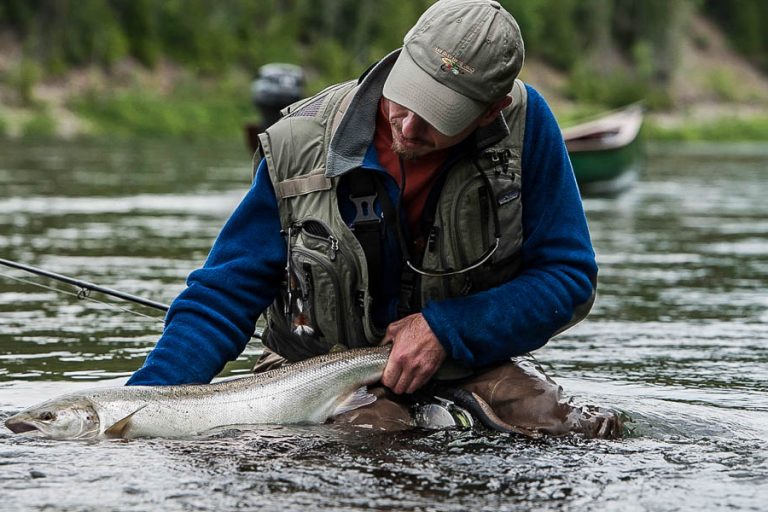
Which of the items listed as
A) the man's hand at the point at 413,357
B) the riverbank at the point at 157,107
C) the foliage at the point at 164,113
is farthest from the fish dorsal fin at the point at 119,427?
the foliage at the point at 164,113

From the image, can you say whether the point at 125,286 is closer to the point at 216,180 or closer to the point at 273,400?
the point at 273,400

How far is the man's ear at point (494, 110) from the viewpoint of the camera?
4.47 meters

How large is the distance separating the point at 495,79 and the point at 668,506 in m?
1.40

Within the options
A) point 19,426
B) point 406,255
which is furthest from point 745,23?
point 19,426

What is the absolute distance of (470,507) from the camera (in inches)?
152

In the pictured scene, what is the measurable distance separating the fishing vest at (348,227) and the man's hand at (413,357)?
0.53ft

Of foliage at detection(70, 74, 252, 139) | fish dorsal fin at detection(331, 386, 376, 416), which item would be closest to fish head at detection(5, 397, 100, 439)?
fish dorsal fin at detection(331, 386, 376, 416)

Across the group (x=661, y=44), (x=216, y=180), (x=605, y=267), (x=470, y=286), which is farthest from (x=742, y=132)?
(x=470, y=286)

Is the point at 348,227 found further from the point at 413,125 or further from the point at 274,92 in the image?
the point at 274,92

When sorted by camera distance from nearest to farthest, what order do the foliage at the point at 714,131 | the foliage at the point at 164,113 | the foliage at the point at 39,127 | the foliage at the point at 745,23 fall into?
the foliage at the point at 39,127 < the foliage at the point at 164,113 < the foliage at the point at 714,131 < the foliage at the point at 745,23

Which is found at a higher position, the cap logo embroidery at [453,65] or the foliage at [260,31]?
the foliage at [260,31]

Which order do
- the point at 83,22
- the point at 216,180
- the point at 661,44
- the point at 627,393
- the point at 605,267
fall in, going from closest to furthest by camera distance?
the point at 627,393, the point at 605,267, the point at 216,180, the point at 83,22, the point at 661,44

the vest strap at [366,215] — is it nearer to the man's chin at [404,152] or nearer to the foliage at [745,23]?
the man's chin at [404,152]

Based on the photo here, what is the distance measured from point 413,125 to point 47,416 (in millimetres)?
1476
